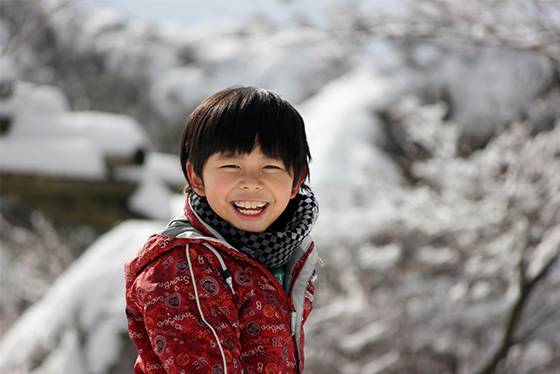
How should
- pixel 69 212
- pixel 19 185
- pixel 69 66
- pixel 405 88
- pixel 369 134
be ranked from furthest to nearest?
pixel 69 66 < pixel 405 88 < pixel 369 134 < pixel 69 212 < pixel 19 185

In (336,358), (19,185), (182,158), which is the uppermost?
(182,158)

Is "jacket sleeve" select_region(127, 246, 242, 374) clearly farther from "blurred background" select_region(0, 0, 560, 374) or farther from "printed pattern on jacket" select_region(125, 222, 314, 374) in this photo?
"blurred background" select_region(0, 0, 560, 374)

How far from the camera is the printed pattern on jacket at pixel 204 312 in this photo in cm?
84

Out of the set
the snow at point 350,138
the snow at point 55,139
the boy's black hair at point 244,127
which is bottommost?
the snow at point 350,138

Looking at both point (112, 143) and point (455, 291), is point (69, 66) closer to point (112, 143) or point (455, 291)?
point (112, 143)

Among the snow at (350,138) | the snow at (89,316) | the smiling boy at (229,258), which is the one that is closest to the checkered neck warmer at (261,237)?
the smiling boy at (229,258)

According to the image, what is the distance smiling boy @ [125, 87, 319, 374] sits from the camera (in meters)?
0.85

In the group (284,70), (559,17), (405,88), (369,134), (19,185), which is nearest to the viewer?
(559,17)

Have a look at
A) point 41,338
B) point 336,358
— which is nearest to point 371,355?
point 336,358

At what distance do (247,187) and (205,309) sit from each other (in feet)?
0.70

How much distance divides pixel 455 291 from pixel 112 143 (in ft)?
7.20

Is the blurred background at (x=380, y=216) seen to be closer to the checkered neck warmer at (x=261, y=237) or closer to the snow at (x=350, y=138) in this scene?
the snow at (x=350, y=138)

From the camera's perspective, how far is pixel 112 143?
3.31 m

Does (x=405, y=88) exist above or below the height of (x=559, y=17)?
below
